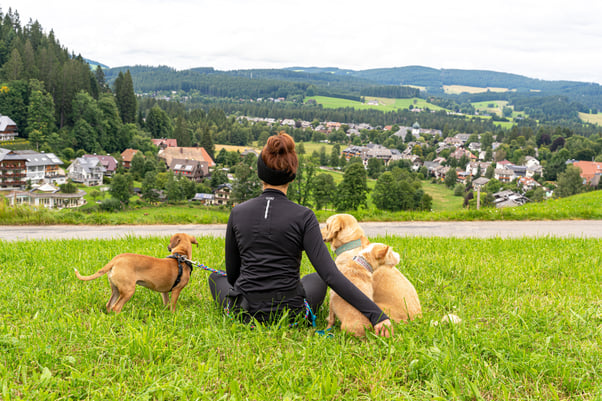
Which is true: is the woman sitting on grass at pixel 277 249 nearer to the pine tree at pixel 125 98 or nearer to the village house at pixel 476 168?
the pine tree at pixel 125 98

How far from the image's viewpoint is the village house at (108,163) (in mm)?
97613

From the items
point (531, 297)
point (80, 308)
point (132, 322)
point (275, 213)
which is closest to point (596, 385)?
point (531, 297)

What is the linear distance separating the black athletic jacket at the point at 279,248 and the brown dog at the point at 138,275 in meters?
1.01

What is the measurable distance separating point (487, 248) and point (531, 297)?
119 inches

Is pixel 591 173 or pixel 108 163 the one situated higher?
pixel 591 173

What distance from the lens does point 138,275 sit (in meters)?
4.35

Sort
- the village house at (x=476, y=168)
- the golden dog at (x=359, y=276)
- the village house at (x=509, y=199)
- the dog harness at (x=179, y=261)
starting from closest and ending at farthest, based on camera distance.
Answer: the golden dog at (x=359, y=276), the dog harness at (x=179, y=261), the village house at (x=509, y=199), the village house at (x=476, y=168)

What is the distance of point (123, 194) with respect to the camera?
7612 cm

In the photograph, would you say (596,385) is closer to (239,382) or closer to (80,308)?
(239,382)

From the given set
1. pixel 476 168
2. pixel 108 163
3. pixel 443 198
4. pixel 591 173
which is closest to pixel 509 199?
pixel 443 198

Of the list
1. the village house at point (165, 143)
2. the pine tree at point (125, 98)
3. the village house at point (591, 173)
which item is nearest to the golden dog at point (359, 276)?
the village house at point (591, 173)

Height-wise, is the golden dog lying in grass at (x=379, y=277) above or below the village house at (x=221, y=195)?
A: above

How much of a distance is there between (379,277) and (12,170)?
10054 centimetres

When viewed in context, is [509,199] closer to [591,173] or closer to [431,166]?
[591,173]
